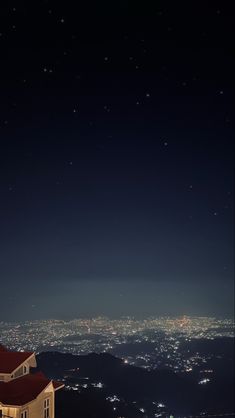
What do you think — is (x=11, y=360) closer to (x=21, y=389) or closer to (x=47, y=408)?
(x=21, y=389)

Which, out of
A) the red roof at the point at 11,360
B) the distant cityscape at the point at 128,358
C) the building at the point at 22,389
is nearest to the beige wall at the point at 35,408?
the building at the point at 22,389

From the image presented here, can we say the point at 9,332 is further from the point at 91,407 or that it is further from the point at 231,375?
the point at 231,375

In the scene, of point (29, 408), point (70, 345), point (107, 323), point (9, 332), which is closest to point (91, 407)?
point (9, 332)

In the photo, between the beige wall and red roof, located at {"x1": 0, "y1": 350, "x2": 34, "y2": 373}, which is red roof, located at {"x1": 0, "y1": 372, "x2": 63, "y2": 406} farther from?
red roof, located at {"x1": 0, "y1": 350, "x2": 34, "y2": 373}

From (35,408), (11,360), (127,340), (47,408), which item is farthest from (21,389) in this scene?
(127,340)

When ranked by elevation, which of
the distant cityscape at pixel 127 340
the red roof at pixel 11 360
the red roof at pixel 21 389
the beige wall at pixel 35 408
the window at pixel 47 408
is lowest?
the distant cityscape at pixel 127 340

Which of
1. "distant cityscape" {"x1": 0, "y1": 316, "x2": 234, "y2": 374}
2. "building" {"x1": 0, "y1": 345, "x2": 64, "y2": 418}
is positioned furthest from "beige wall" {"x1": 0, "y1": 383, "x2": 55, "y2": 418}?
"distant cityscape" {"x1": 0, "y1": 316, "x2": 234, "y2": 374}

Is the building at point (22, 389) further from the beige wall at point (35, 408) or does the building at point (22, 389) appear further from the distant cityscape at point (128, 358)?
the distant cityscape at point (128, 358)

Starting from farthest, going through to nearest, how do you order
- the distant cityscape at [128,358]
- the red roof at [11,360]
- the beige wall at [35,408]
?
the distant cityscape at [128,358], the red roof at [11,360], the beige wall at [35,408]
